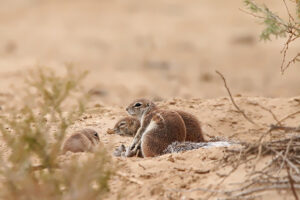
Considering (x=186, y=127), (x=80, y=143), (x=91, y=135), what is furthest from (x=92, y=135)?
(x=186, y=127)

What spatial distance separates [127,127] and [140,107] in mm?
279

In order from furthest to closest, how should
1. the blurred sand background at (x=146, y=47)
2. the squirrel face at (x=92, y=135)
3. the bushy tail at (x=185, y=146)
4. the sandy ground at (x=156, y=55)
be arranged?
the blurred sand background at (x=146, y=47)
the sandy ground at (x=156, y=55)
the squirrel face at (x=92, y=135)
the bushy tail at (x=185, y=146)

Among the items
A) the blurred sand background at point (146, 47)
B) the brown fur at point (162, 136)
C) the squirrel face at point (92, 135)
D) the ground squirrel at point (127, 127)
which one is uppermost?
the brown fur at point (162, 136)

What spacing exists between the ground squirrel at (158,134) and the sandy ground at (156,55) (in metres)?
0.53

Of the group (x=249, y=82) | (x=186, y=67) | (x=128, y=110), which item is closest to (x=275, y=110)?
(x=128, y=110)

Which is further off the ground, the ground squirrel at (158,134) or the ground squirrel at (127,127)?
the ground squirrel at (158,134)

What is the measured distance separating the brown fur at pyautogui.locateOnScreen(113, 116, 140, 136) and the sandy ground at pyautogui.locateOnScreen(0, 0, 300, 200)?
0.35ft

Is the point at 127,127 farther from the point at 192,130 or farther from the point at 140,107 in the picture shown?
the point at 192,130

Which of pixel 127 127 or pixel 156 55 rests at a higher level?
pixel 127 127

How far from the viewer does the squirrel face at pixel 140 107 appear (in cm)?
816

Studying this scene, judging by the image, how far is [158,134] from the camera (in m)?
7.22

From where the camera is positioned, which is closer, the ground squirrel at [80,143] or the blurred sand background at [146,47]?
the ground squirrel at [80,143]

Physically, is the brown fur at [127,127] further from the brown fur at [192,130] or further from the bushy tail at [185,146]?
the bushy tail at [185,146]

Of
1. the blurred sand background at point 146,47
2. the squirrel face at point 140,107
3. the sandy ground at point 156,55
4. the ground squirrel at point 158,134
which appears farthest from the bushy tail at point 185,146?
the blurred sand background at point 146,47
